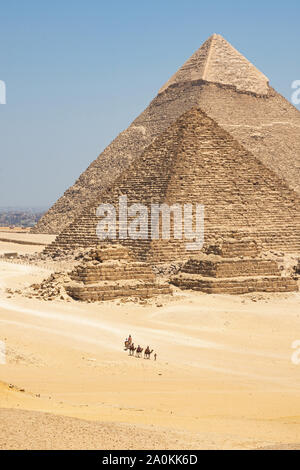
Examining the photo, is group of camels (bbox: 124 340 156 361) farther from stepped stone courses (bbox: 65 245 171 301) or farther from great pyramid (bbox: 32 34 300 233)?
great pyramid (bbox: 32 34 300 233)

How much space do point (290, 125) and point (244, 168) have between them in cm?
4814

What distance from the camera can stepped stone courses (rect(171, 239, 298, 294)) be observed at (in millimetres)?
28891

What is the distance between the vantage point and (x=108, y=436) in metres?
9.32

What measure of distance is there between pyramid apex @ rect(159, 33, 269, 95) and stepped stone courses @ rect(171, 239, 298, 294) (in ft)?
201

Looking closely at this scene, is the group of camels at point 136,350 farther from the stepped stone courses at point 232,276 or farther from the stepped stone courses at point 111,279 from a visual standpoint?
the stepped stone courses at point 232,276

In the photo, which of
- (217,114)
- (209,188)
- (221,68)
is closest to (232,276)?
(209,188)

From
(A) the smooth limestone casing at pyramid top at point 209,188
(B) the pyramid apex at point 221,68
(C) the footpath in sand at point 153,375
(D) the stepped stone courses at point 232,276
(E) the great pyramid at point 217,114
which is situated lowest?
(C) the footpath in sand at point 153,375

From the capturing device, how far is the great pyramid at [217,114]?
293 ft

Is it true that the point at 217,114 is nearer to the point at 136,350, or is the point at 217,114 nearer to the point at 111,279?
the point at 111,279

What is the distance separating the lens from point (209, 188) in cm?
4597

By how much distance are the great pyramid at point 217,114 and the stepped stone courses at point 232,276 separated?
2219 inches

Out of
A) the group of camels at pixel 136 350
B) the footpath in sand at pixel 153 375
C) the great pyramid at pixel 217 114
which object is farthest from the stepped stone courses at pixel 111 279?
the great pyramid at pixel 217 114

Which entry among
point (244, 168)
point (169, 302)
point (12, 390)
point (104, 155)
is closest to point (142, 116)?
point (104, 155)

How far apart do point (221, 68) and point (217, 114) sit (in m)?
4.71
